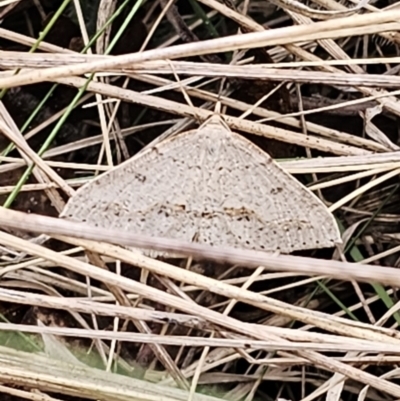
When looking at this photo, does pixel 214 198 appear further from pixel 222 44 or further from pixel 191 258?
pixel 222 44

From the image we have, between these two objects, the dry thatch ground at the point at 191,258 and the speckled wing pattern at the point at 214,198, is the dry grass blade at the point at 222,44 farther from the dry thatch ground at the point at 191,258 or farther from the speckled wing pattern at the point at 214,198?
the speckled wing pattern at the point at 214,198

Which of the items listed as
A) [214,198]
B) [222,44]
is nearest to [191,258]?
[214,198]

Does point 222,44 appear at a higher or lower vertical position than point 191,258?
higher

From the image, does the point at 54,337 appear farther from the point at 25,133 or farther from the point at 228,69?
the point at 228,69

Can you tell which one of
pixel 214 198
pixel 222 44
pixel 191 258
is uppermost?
pixel 222 44

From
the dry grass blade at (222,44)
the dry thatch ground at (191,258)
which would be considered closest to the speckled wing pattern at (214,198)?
the dry thatch ground at (191,258)

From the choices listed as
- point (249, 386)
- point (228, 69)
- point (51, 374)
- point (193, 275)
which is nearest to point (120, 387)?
point (51, 374)
